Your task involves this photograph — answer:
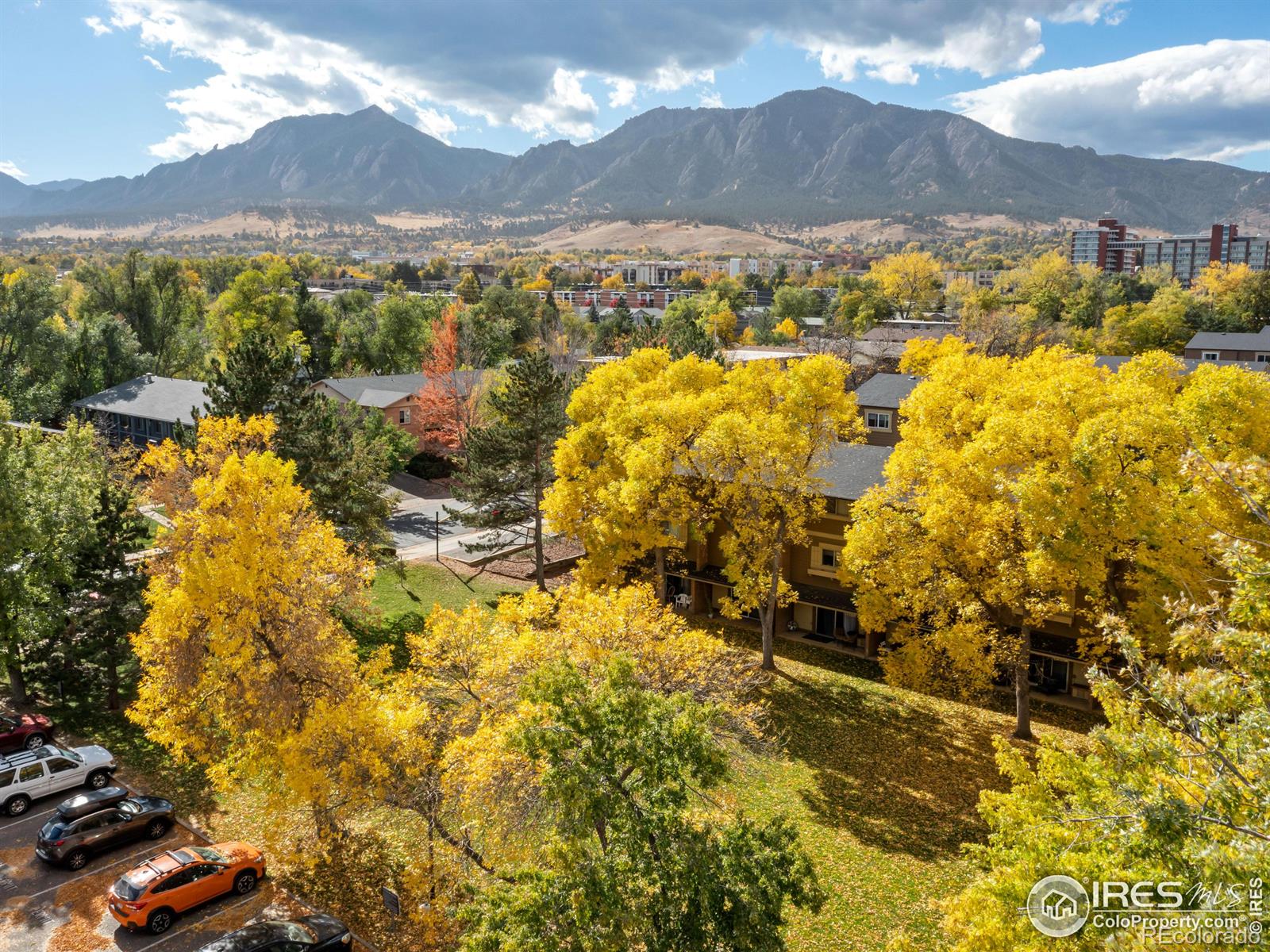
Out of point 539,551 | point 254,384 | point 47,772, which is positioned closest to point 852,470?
point 539,551

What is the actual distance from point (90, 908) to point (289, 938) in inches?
246

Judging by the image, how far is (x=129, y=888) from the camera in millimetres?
19094

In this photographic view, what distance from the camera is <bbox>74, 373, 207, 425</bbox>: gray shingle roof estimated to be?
6188 centimetres

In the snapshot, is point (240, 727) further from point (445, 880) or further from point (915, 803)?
point (915, 803)

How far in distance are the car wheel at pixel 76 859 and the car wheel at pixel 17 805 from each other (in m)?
4.00

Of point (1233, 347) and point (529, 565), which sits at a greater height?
point (1233, 347)

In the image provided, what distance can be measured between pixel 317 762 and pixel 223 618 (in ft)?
13.4

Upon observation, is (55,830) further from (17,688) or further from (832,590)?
(832,590)

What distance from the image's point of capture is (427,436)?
66.4m

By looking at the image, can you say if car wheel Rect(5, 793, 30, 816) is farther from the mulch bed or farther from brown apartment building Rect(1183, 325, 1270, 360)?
brown apartment building Rect(1183, 325, 1270, 360)

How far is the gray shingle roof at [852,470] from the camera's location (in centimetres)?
3588

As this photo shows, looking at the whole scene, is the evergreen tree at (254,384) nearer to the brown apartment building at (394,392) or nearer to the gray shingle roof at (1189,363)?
the brown apartment building at (394,392)

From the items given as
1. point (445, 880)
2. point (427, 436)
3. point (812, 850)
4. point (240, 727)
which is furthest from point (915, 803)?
point (427, 436)

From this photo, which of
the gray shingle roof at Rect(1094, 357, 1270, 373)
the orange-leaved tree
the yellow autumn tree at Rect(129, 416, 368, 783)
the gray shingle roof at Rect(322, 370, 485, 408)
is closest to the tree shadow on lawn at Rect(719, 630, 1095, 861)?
the yellow autumn tree at Rect(129, 416, 368, 783)
